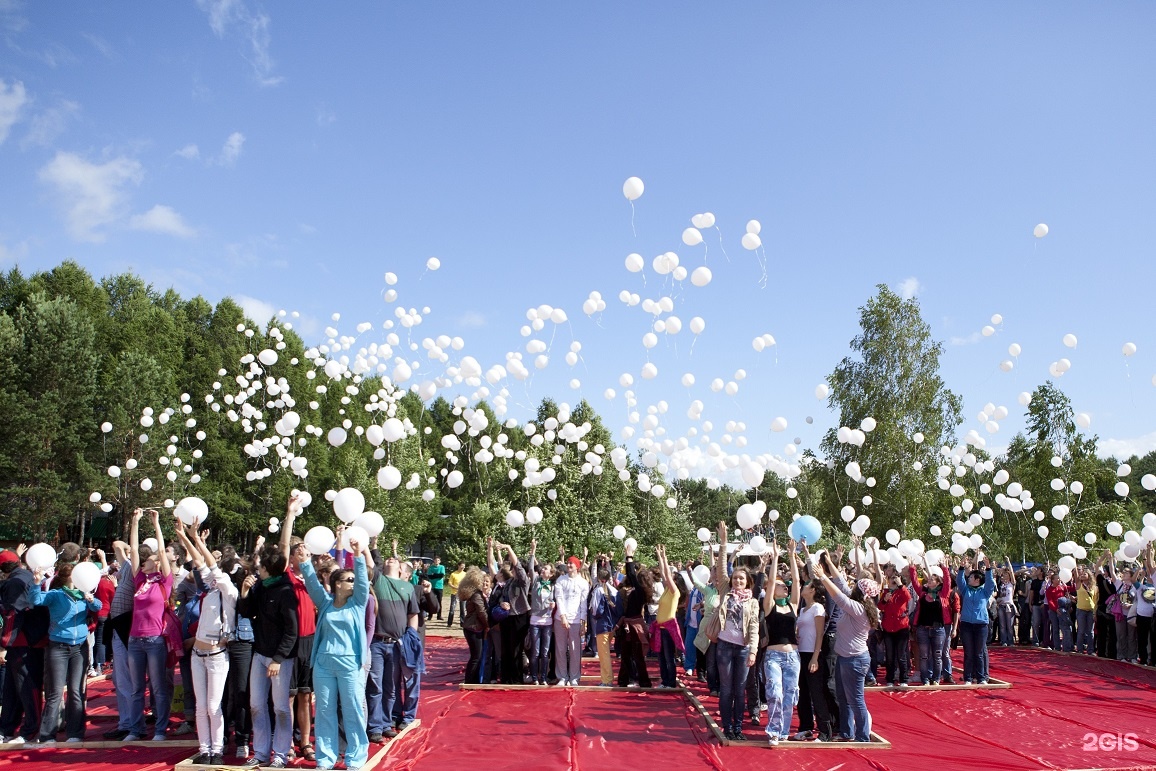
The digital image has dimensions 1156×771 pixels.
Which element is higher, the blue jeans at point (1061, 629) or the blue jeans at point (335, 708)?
the blue jeans at point (335, 708)

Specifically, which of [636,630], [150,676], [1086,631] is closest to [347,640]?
[150,676]

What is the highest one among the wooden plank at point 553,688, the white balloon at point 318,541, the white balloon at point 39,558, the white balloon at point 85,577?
the white balloon at point 318,541

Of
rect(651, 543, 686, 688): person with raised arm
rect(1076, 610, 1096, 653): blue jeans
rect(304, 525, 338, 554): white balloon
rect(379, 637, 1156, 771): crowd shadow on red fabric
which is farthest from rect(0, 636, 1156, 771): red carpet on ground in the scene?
rect(1076, 610, 1096, 653): blue jeans

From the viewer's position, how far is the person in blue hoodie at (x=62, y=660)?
22.7 ft

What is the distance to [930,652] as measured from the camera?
10.7m

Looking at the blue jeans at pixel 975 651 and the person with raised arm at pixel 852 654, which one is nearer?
the person with raised arm at pixel 852 654

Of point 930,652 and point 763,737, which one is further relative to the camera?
point 930,652

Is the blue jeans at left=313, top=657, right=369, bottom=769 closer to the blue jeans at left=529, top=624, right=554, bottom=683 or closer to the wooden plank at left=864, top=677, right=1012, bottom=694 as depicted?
the blue jeans at left=529, top=624, right=554, bottom=683

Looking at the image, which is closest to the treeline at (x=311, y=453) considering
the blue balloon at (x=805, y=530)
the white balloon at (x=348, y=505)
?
the blue balloon at (x=805, y=530)

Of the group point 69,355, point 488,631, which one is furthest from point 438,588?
point 69,355

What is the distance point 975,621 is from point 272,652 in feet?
29.3

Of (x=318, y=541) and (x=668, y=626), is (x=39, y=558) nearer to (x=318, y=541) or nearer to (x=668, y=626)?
(x=318, y=541)

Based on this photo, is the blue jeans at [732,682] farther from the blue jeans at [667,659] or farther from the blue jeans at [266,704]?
the blue jeans at [266,704]

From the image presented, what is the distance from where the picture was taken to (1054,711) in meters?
9.18
